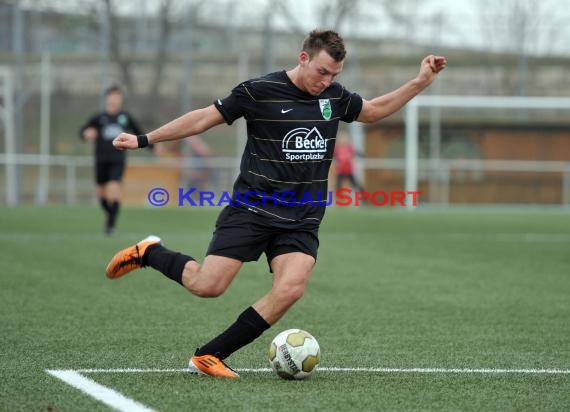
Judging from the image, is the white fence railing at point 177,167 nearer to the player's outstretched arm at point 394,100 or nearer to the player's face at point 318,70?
the player's outstretched arm at point 394,100

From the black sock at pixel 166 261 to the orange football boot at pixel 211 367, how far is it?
472mm

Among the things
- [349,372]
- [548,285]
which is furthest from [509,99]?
[349,372]

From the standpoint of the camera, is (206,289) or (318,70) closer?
(318,70)

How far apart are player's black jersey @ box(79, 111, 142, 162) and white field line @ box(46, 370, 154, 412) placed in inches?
428

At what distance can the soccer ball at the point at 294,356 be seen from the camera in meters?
5.68

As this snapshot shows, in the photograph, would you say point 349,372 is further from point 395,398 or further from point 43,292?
point 43,292

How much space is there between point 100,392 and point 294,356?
102 centimetres

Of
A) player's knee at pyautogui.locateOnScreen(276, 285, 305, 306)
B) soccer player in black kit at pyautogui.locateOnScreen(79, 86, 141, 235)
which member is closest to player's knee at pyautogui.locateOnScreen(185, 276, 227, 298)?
player's knee at pyautogui.locateOnScreen(276, 285, 305, 306)

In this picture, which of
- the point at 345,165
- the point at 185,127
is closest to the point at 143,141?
the point at 185,127

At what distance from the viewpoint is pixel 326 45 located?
5.80 m

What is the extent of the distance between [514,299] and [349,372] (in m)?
4.03

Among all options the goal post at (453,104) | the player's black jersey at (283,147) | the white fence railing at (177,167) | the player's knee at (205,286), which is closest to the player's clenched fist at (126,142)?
the player's black jersey at (283,147)

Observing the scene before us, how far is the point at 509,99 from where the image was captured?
29.8 meters

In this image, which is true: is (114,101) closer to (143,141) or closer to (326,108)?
(143,141)
